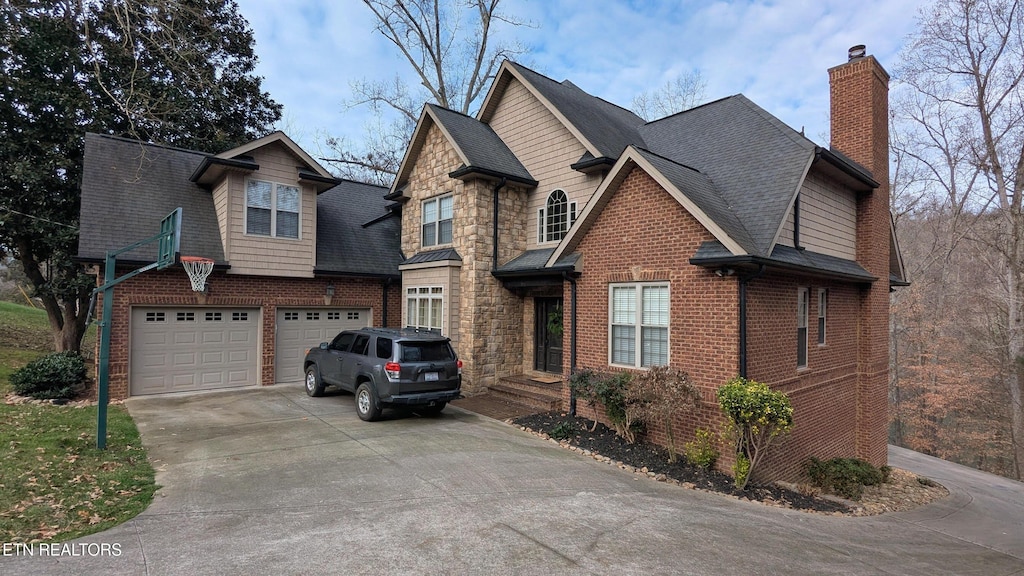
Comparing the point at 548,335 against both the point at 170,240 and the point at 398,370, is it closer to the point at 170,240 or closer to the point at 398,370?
the point at 398,370

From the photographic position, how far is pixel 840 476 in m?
9.74

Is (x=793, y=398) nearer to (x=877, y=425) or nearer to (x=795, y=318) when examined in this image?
(x=795, y=318)

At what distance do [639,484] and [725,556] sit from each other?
2.32 m

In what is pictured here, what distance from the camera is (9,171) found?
1457 centimetres

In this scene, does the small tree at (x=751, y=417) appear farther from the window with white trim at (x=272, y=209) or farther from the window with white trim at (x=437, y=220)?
the window with white trim at (x=272, y=209)

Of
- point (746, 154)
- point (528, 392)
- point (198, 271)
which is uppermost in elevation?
point (746, 154)

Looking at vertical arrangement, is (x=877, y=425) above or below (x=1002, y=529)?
above

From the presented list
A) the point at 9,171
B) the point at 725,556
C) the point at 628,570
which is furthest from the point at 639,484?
the point at 9,171

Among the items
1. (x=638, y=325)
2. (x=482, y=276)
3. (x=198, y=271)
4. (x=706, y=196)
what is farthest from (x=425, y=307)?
(x=706, y=196)

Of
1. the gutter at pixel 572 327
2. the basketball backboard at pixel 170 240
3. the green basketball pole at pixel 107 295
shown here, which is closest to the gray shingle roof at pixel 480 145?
the gutter at pixel 572 327

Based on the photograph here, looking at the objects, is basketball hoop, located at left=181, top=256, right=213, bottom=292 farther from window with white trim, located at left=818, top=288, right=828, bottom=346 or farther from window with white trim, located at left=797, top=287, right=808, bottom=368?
window with white trim, located at left=818, top=288, right=828, bottom=346

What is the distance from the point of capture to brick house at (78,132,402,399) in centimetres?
1217

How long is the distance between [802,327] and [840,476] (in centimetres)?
290

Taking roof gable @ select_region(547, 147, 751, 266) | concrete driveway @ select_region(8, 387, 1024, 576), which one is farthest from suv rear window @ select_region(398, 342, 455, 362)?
roof gable @ select_region(547, 147, 751, 266)
